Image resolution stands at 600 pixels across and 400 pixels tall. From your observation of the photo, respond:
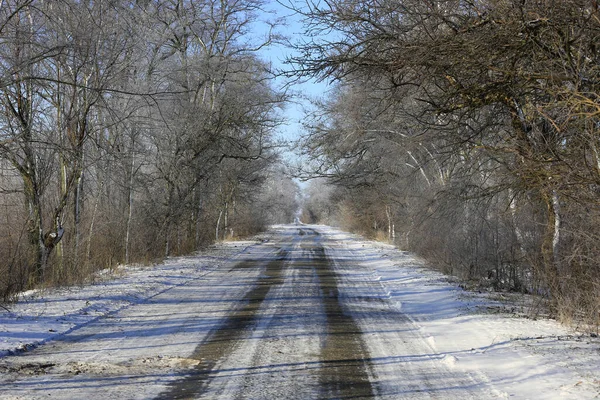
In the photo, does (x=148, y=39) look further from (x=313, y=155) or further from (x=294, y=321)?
(x=294, y=321)

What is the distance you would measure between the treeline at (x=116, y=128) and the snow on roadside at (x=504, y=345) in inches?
200

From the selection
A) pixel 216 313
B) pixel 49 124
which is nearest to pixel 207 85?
pixel 49 124

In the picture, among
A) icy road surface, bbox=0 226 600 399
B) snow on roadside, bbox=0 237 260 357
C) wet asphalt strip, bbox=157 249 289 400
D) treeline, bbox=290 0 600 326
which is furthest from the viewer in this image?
snow on roadside, bbox=0 237 260 357

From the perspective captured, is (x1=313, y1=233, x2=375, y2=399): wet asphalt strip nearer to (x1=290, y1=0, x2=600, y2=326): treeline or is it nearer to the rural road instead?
the rural road

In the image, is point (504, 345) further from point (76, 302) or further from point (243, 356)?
point (76, 302)

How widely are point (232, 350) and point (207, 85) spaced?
2038 centimetres

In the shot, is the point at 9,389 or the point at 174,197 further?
the point at 174,197

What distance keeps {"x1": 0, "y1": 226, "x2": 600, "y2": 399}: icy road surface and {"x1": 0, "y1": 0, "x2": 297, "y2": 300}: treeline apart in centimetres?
257

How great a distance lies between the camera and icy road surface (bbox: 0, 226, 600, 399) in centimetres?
570

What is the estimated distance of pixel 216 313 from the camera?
33.1 ft

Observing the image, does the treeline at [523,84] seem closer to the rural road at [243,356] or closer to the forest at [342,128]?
the forest at [342,128]

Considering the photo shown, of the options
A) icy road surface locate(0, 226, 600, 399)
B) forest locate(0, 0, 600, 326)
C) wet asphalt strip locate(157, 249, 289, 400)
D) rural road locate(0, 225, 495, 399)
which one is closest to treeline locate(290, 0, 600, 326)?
forest locate(0, 0, 600, 326)

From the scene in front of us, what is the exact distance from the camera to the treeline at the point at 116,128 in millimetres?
10531

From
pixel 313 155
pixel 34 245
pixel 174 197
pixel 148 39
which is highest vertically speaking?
pixel 148 39
